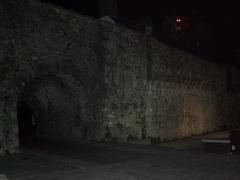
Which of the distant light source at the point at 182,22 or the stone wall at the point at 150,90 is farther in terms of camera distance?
the distant light source at the point at 182,22

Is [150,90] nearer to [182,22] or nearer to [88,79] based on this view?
[88,79]

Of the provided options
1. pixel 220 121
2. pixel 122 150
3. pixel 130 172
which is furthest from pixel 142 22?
pixel 130 172

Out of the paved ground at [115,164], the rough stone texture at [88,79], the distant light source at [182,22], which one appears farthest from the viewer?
the distant light source at [182,22]

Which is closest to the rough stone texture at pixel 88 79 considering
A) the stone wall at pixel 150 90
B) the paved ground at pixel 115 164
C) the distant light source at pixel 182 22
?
the stone wall at pixel 150 90

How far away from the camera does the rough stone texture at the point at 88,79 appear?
9641mm

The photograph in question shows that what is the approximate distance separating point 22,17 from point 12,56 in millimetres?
1208

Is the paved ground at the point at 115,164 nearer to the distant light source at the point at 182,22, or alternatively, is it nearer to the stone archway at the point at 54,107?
the stone archway at the point at 54,107

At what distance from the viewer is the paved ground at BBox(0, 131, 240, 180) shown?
7000mm

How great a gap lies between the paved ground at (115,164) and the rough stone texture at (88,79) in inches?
50.6

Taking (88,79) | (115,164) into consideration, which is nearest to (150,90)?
(88,79)

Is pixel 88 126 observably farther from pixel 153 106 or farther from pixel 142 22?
pixel 142 22

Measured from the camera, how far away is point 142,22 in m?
26.6

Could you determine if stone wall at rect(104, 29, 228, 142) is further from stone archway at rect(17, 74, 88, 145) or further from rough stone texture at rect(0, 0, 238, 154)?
stone archway at rect(17, 74, 88, 145)

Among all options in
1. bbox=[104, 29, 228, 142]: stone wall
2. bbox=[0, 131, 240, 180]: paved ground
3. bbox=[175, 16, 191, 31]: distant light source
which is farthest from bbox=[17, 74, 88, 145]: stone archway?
bbox=[175, 16, 191, 31]: distant light source
